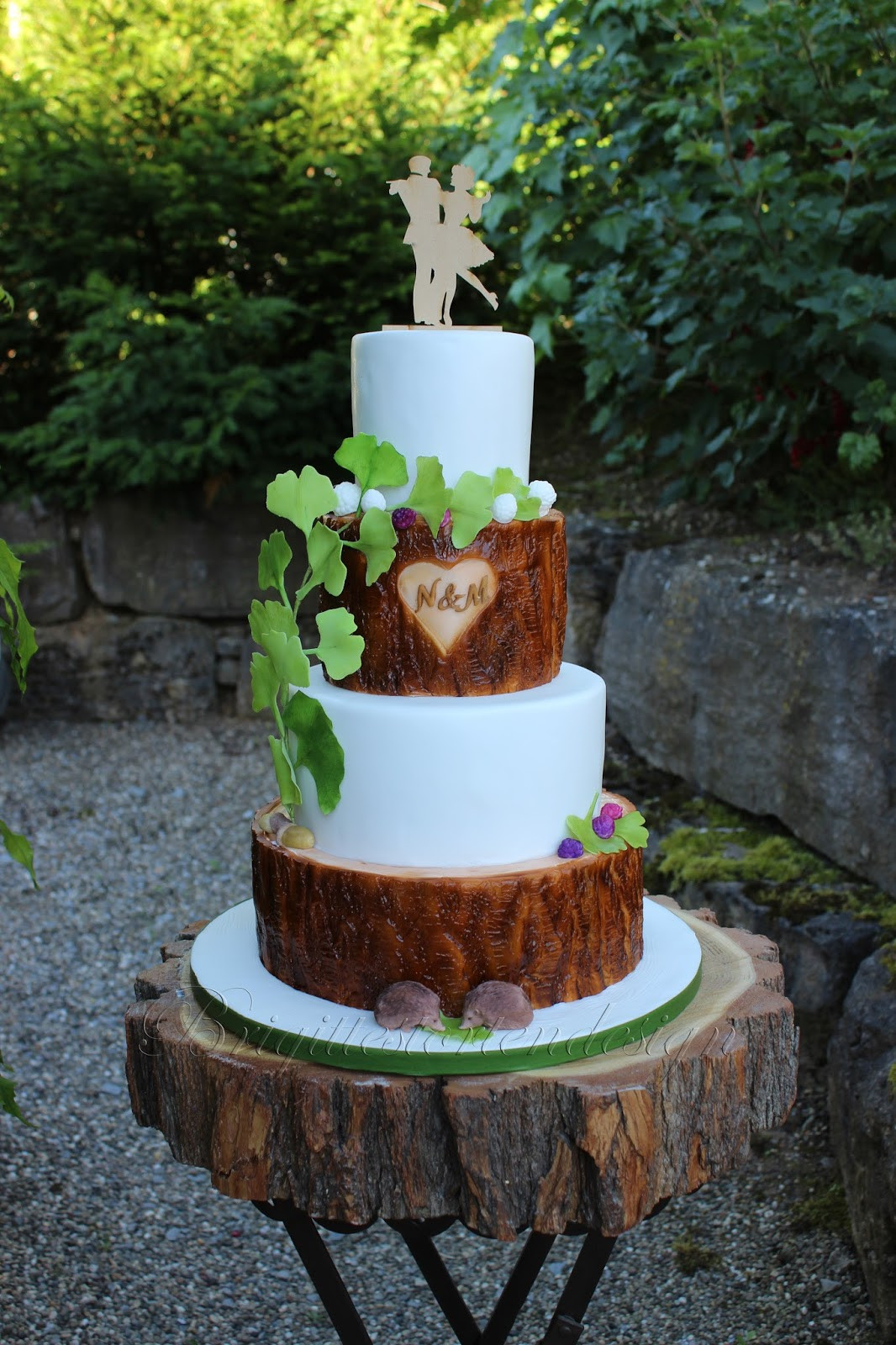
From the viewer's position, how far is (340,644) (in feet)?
5.30

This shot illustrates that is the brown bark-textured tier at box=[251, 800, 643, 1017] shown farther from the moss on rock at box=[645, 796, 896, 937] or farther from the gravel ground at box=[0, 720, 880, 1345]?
the moss on rock at box=[645, 796, 896, 937]

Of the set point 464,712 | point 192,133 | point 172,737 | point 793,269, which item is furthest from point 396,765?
point 192,133

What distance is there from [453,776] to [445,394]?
1.69 feet

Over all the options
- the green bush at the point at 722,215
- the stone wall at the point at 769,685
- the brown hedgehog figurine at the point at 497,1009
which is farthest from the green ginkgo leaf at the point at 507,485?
the green bush at the point at 722,215

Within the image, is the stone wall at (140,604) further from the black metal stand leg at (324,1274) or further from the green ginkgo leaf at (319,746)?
the black metal stand leg at (324,1274)

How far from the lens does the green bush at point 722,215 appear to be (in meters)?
3.07

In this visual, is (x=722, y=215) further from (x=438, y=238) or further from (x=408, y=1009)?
(x=408, y=1009)

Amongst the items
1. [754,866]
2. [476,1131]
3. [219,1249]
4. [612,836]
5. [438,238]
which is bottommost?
[219,1249]

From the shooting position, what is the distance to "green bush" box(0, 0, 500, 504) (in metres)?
5.17

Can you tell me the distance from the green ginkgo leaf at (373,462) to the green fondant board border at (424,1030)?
0.71 meters

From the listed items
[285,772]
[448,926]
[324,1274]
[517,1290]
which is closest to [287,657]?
[285,772]

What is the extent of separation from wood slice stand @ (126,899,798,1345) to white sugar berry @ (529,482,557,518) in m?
0.73

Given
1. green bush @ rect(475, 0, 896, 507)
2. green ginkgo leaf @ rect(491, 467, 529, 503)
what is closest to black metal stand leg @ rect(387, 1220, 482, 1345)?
green ginkgo leaf @ rect(491, 467, 529, 503)

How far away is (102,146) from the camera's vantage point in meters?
5.28
